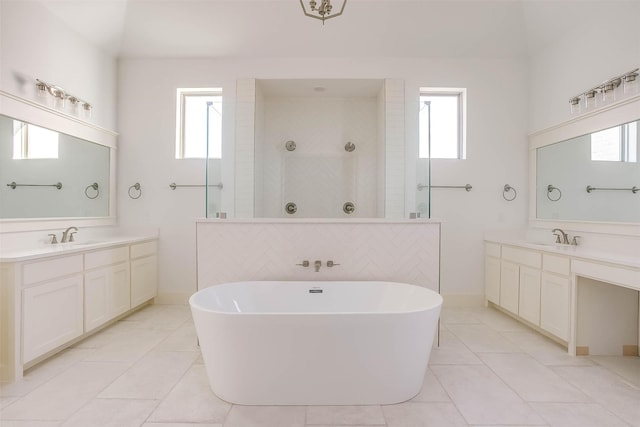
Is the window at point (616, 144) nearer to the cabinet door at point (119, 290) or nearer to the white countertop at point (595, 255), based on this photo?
the white countertop at point (595, 255)

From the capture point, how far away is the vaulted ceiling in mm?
3363

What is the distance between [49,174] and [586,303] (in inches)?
181

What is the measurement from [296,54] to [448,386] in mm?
3534

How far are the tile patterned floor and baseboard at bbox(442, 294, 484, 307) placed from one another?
3.33 feet

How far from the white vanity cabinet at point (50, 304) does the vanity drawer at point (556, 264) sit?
12.6ft

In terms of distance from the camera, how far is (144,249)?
362 centimetres

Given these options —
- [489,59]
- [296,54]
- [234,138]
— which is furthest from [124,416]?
[489,59]

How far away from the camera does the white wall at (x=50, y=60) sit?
260 centimetres

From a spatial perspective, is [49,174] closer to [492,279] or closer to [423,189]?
[423,189]

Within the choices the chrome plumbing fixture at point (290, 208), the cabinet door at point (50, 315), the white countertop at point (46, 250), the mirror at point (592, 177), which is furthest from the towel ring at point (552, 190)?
the cabinet door at point (50, 315)

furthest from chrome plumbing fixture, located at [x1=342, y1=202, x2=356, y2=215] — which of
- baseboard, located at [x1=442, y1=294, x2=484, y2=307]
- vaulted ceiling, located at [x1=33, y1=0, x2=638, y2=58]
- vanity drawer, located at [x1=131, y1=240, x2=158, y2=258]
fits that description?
vanity drawer, located at [x1=131, y1=240, x2=158, y2=258]

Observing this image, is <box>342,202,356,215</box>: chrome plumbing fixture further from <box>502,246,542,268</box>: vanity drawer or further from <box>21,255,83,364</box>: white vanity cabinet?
<box>21,255,83,364</box>: white vanity cabinet

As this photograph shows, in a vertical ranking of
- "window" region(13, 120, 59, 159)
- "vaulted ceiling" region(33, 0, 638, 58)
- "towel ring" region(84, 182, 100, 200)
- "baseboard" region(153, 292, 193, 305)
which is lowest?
"baseboard" region(153, 292, 193, 305)

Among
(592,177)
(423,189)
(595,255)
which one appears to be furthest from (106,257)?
(592,177)
